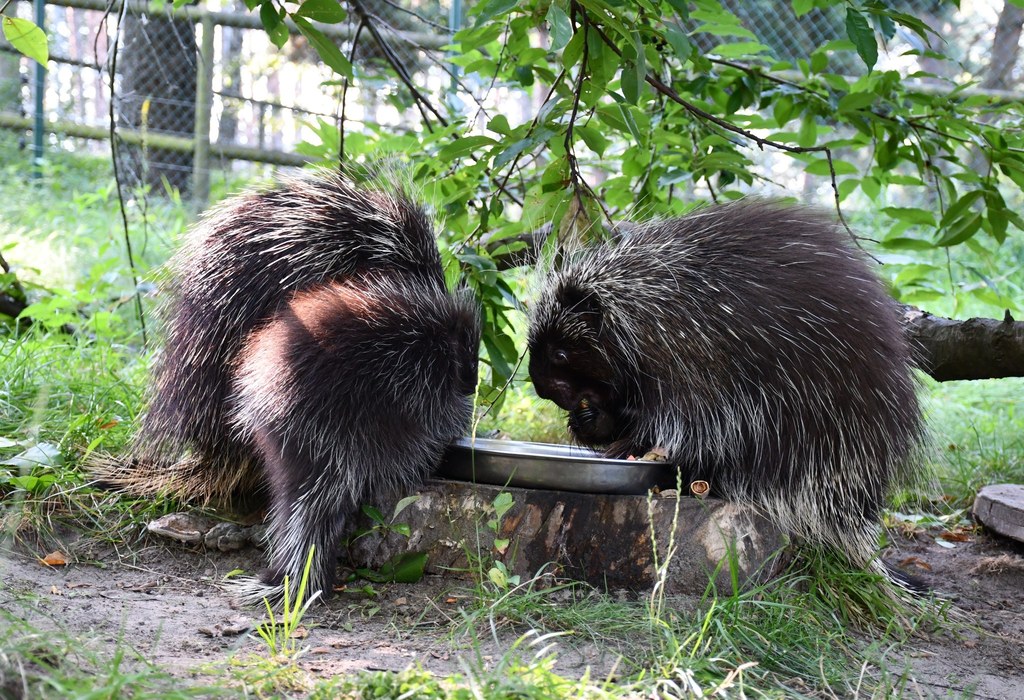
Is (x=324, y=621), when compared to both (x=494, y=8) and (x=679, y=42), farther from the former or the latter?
(x=679, y=42)

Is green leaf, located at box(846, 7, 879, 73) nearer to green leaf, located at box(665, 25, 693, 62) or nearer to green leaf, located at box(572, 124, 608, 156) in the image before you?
green leaf, located at box(665, 25, 693, 62)

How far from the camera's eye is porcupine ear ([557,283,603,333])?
286 cm

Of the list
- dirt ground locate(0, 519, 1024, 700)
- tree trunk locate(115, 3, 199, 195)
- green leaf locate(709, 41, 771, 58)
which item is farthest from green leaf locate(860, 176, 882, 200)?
tree trunk locate(115, 3, 199, 195)

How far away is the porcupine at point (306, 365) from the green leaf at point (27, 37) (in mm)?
759

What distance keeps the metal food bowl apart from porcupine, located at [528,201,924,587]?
0.51 ft

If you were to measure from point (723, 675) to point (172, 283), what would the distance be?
6.76 feet

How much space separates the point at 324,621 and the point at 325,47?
1.54m

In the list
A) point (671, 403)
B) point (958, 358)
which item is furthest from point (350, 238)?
point (958, 358)

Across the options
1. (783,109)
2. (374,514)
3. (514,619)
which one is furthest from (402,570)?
(783,109)

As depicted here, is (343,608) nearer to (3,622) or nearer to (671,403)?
(3,622)

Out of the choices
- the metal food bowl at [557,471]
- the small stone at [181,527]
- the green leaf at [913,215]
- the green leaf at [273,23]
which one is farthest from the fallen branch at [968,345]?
the small stone at [181,527]

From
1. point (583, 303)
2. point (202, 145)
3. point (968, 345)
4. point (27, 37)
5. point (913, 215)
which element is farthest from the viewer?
point (202, 145)

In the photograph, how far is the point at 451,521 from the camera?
255 centimetres

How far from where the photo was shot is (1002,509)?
319 centimetres
